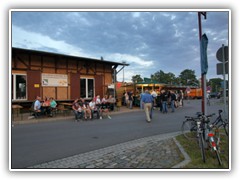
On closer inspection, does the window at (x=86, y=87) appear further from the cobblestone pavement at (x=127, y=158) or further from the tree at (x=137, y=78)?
the tree at (x=137, y=78)

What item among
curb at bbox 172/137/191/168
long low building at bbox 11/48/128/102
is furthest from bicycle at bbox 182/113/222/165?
long low building at bbox 11/48/128/102

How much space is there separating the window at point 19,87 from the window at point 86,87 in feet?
15.9

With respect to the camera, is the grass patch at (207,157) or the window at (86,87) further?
the window at (86,87)

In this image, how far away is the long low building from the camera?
1439cm

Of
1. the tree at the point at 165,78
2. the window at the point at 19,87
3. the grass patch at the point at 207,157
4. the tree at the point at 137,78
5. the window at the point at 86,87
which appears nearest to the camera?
the grass patch at the point at 207,157

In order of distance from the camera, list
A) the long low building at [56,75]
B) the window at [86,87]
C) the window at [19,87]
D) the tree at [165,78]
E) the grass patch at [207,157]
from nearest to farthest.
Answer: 1. the grass patch at [207,157]
2. the window at [19,87]
3. the long low building at [56,75]
4. the window at [86,87]
5. the tree at [165,78]

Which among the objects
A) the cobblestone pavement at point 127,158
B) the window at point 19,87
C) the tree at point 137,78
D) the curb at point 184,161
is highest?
the tree at point 137,78

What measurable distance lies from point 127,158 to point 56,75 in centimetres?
1308

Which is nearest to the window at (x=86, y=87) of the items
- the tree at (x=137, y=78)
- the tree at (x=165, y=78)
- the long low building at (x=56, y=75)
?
the long low building at (x=56, y=75)

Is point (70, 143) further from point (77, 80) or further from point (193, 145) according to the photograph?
point (77, 80)

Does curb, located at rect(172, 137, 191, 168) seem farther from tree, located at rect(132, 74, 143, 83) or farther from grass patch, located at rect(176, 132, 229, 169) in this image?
tree, located at rect(132, 74, 143, 83)

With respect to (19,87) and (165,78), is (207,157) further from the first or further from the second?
(165,78)

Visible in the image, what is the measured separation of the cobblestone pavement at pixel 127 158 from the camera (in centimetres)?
422
